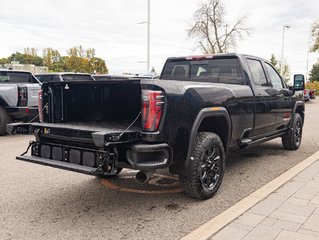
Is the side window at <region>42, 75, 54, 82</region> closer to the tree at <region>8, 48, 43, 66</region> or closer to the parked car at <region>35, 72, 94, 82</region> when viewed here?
the parked car at <region>35, 72, 94, 82</region>

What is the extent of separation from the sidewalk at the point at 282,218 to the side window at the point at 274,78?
2.40 meters

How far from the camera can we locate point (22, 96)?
9.66 m

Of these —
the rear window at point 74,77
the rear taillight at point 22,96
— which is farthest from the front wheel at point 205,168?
the rear window at point 74,77

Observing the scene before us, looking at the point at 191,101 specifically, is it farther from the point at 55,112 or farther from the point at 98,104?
the point at 55,112

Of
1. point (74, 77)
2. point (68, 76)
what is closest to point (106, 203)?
point (68, 76)

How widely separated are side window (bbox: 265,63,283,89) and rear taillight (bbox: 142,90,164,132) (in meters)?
3.57

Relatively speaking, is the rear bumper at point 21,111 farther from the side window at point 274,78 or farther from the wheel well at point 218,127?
the wheel well at point 218,127

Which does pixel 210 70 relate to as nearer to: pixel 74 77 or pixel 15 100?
pixel 15 100

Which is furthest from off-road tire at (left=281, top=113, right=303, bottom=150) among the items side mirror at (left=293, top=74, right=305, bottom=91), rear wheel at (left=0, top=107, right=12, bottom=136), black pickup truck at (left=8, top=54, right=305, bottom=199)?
rear wheel at (left=0, top=107, right=12, bottom=136)

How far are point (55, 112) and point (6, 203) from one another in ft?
4.10

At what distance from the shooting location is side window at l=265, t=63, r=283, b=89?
261 inches

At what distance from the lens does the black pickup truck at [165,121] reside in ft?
12.0

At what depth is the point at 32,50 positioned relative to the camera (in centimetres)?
9925

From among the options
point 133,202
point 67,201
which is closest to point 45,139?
point 67,201
